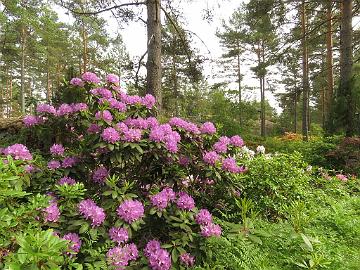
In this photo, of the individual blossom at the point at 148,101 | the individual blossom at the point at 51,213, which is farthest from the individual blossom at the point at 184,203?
the individual blossom at the point at 148,101

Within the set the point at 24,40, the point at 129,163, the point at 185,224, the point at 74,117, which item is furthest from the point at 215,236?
the point at 24,40

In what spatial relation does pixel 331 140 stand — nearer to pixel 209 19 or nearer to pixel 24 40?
pixel 209 19

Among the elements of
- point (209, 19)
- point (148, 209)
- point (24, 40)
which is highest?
point (24, 40)

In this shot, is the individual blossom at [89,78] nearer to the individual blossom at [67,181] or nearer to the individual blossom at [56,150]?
the individual blossom at [56,150]

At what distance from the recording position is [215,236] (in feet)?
8.15

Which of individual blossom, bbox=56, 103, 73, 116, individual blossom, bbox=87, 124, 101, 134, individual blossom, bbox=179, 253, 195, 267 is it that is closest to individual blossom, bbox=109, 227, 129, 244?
individual blossom, bbox=179, 253, 195, 267

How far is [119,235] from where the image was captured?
213cm

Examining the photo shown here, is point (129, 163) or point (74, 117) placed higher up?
point (74, 117)

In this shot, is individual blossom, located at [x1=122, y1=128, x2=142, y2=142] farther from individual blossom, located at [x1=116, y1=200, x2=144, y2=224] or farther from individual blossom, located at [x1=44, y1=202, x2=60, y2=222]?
individual blossom, located at [x1=44, y1=202, x2=60, y2=222]

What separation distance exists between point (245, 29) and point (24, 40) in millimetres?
16859

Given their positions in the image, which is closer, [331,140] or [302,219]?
[302,219]

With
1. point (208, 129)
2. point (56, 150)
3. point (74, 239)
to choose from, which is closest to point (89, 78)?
point (56, 150)

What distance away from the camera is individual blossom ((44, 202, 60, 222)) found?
2057mm

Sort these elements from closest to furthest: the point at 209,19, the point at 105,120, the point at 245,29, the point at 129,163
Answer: the point at 105,120 → the point at 129,163 → the point at 209,19 → the point at 245,29
